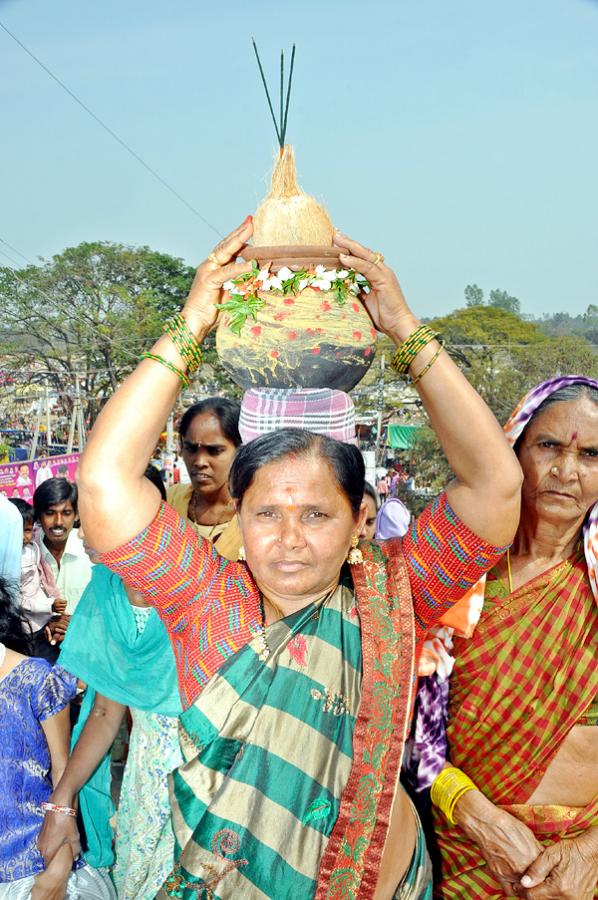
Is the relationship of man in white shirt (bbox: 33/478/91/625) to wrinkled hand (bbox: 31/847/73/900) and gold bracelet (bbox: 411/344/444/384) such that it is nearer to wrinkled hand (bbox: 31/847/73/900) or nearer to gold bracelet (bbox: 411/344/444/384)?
wrinkled hand (bbox: 31/847/73/900)

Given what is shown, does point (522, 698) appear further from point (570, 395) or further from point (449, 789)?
point (570, 395)

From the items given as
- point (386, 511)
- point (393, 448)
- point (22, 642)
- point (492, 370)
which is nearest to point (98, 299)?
point (393, 448)

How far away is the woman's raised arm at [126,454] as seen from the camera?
202cm

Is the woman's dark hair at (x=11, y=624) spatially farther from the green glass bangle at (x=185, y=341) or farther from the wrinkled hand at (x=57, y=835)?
the green glass bangle at (x=185, y=341)

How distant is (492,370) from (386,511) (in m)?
20.0

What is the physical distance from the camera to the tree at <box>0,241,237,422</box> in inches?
1048

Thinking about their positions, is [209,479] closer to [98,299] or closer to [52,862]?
[52,862]

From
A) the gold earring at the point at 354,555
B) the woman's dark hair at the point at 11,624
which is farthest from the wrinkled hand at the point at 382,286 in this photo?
the woman's dark hair at the point at 11,624

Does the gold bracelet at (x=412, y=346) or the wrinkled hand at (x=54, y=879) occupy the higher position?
the gold bracelet at (x=412, y=346)

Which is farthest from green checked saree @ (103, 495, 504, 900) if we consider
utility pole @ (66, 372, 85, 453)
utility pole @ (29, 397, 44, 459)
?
utility pole @ (66, 372, 85, 453)

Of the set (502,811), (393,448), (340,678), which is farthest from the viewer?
(393,448)

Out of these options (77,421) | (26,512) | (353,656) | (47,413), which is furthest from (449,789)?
(77,421)

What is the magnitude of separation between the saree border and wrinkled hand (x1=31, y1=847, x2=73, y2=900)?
1254 mm

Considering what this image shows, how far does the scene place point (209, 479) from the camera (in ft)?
14.0
